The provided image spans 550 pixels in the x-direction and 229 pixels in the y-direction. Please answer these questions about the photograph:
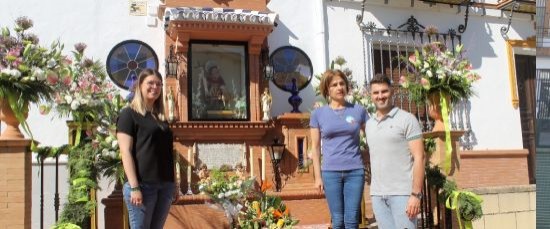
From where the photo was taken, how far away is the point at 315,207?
792 cm

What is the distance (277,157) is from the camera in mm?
8242

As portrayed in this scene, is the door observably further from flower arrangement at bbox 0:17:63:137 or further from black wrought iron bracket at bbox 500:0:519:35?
flower arrangement at bbox 0:17:63:137

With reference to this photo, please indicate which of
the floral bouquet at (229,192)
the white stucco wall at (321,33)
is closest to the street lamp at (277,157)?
the white stucco wall at (321,33)

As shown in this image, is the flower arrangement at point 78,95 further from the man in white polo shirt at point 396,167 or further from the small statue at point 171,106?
the man in white polo shirt at point 396,167

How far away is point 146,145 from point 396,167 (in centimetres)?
176

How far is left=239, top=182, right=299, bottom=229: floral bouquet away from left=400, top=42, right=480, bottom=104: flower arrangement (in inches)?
82.4

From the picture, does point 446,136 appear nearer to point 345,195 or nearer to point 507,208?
point 507,208

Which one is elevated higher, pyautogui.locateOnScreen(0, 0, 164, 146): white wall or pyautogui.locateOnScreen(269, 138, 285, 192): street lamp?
pyautogui.locateOnScreen(0, 0, 164, 146): white wall

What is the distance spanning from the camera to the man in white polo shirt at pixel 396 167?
12.0ft

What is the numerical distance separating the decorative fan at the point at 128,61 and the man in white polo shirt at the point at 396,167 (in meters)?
5.35

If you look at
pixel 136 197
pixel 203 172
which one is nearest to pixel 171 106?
pixel 203 172

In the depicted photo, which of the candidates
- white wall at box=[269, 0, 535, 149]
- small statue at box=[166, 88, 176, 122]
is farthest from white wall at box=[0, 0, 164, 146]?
white wall at box=[269, 0, 535, 149]

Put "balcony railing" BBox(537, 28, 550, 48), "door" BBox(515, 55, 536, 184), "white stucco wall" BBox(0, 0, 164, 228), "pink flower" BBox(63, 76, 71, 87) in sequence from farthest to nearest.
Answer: "door" BBox(515, 55, 536, 184) < "white stucco wall" BBox(0, 0, 164, 228) < "pink flower" BBox(63, 76, 71, 87) < "balcony railing" BBox(537, 28, 550, 48)

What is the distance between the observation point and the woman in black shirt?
3566mm
